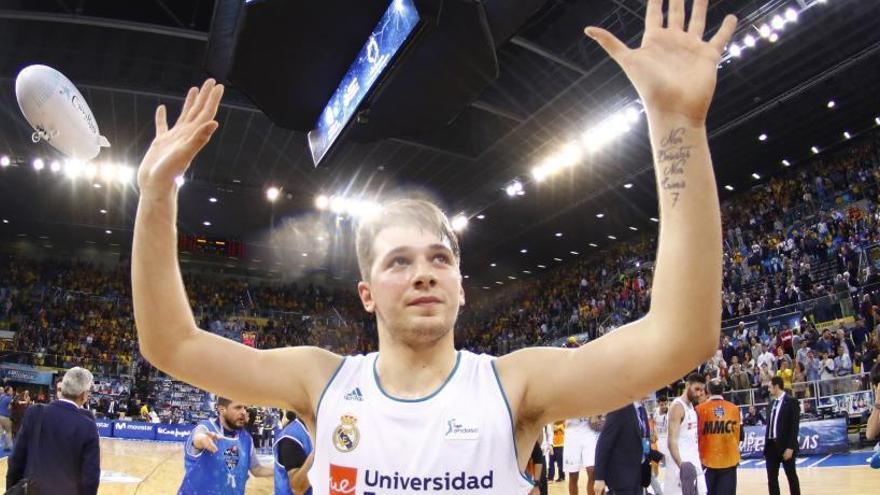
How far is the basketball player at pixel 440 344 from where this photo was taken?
4.60 feet

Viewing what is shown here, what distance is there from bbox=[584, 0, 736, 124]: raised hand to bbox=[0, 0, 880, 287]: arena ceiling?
11408 millimetres

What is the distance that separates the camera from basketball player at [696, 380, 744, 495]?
679cm

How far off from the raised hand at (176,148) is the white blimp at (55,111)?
4.95 meters

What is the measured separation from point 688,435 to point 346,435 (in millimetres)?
6649

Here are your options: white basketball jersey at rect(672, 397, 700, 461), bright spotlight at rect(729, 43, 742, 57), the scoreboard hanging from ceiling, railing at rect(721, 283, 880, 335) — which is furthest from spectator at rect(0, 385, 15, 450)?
railing at rect(721, 283, 880, 335)

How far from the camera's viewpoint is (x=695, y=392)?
24.8 feet

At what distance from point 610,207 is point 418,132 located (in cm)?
1302

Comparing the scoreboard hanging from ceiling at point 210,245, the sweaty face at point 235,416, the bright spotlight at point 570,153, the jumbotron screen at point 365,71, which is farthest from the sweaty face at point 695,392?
the scoreboard hanging from ceiling at point 210,245

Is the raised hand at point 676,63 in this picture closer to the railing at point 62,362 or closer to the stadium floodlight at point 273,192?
the stadium floodlight at point 273,192

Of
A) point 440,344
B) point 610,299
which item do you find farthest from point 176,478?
point 610,299

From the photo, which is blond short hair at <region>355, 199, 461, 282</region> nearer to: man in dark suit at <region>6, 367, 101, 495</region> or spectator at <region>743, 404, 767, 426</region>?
man in dark suit at <region>6, 367, 101, 495</region>

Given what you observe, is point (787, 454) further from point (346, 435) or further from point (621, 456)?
point (346, 435)

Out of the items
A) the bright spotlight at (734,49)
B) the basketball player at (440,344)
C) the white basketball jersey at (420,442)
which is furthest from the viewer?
the bright spotlight at (734,49)

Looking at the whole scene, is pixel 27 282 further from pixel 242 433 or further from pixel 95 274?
pixel 242 433
